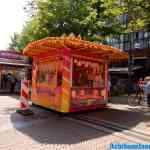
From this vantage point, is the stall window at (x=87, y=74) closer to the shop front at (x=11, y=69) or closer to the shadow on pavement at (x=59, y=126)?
the shadow on pavement at (x=59, y=126)

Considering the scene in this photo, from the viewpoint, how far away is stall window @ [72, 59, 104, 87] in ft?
34.0

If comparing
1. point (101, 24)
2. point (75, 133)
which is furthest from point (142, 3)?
point (75, 133)

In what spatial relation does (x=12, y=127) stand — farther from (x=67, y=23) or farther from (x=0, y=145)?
(x=67, y=23)

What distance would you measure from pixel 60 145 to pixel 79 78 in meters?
4.77

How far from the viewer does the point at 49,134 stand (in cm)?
701

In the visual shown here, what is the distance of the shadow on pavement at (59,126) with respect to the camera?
6684 millimetres

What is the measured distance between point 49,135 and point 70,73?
11.7ft

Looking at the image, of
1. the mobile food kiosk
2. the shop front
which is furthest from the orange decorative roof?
the shop front

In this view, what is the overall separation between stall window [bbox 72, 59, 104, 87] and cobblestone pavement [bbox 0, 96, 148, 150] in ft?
6.82

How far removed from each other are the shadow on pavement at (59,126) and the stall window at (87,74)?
52.9 inches

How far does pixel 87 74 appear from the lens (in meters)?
11.0

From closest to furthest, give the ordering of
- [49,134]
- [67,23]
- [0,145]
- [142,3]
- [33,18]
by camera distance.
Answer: [0,145]
[49,134]
[142,3]
[67,23]
[33,18]

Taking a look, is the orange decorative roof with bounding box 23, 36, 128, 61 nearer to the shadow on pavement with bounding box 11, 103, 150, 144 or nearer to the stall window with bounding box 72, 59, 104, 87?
the stall window with bounding box 72, 59, 104, 87

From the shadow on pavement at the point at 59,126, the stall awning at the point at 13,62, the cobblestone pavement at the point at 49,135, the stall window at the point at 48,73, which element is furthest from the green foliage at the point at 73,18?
the cobblestone pavement at the point at 49,135
